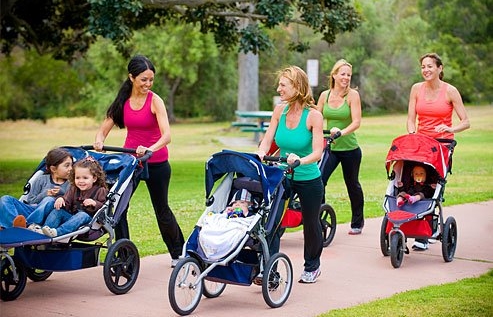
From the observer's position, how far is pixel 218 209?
26.1ft

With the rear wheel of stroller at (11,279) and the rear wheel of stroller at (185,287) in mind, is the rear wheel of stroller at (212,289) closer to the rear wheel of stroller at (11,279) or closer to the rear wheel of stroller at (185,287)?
the rear wheel of stroller at (185,287)

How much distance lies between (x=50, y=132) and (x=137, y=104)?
117 feet

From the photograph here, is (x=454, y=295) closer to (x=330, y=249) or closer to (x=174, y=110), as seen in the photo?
(x=330, y=249)

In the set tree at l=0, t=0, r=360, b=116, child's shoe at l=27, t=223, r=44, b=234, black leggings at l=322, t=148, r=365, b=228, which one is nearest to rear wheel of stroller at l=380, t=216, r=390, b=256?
black leggings at l=322, t=148, r=365, b=228

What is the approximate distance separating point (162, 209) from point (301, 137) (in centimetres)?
156

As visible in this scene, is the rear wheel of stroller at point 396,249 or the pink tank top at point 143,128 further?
the rear wheel of stroller at point 396,249

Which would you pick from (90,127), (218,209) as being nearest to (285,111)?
(218,209)

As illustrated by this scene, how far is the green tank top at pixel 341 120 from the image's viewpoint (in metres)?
10.7

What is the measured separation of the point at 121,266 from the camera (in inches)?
320

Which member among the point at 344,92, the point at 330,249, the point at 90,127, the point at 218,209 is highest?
the point at 344,92

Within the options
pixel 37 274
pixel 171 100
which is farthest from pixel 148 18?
pixel 171 100

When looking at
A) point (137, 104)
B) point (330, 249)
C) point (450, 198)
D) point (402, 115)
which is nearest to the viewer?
point (137, 104)

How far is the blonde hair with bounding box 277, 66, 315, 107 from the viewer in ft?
26.7

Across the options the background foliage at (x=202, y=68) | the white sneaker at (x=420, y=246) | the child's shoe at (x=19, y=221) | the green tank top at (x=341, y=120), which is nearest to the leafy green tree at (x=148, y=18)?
the green tank top at (x=341, y=120)
